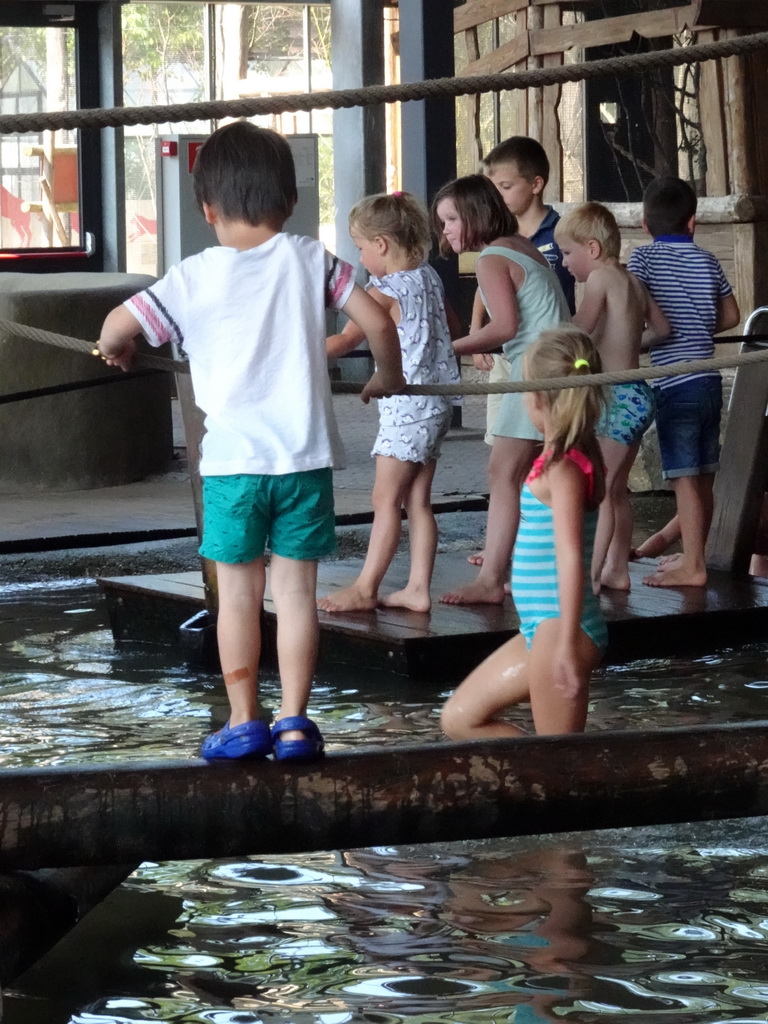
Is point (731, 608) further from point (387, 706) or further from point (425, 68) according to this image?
point (425, 68)

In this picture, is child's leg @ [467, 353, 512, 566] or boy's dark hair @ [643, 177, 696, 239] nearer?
child's leg @ [467, 353, 512, 566]

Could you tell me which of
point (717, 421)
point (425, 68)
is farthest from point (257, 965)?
point (425, 68)

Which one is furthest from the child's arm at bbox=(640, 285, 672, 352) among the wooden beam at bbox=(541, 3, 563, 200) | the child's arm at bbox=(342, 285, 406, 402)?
the wooden beam at bbox=(541, 3, 563, 200)

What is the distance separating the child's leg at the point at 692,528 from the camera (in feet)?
19.2

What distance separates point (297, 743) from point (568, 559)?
0.91 metres

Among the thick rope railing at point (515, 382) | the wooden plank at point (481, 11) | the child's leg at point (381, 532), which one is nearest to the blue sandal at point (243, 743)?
the thick rope railing at point (515, 382)

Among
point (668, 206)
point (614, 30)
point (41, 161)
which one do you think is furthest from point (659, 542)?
point (41, 161)

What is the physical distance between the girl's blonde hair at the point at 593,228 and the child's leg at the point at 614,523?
65cm

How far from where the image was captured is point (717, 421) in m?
5.88

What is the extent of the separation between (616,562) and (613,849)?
7.35 ft

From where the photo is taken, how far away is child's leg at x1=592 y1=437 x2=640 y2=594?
5566mm

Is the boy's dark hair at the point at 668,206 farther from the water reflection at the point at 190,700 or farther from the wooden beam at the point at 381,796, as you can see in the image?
the wooden beam at the point at 381,796

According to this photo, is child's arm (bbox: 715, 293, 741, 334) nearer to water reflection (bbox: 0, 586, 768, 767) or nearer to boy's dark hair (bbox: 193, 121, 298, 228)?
water reflection (bbox: 0, 586, 768, 767)

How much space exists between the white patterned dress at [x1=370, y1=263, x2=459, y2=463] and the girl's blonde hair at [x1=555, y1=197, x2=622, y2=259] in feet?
1.91
